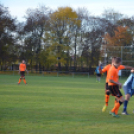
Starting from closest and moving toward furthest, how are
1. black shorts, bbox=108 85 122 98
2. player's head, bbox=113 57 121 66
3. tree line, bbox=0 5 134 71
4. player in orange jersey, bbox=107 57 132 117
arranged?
player's head, bbox=113 57 121 66, player in orange jersey, bbox=107 57 132 117, black shorts, bbox=108 85 122 98, tree line, bbox=0 5 134 71

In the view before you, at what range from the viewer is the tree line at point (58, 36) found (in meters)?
49.4

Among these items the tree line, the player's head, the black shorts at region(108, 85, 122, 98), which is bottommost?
the black shorts at region(108, 85, 122, 98)

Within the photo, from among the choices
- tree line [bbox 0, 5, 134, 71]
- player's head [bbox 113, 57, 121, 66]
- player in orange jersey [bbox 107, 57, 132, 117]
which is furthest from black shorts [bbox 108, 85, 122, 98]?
tree line [bbox 0, 5, 134, 71]

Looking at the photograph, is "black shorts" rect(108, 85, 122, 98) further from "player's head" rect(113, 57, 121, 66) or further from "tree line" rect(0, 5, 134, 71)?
"tree line" rect(0, 5, 134, 71)

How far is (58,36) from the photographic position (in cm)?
5088

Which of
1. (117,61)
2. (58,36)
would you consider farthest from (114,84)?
(58,36)

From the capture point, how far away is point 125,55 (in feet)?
130

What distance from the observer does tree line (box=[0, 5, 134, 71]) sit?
49.4m

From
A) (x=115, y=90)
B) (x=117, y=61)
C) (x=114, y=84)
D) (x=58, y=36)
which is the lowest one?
(x=115, y=90)

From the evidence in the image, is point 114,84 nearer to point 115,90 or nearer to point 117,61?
point 115,90

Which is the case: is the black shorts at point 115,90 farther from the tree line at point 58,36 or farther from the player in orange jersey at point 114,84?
the tree line at point 58,36

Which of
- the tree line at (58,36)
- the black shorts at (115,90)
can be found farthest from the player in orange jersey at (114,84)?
the tree line at (58,36)

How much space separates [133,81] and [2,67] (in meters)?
44.1

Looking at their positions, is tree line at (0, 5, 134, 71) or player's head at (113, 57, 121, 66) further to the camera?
tree line at (0, 5, 134, 71)
